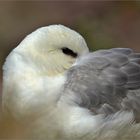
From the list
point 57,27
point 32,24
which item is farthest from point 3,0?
point 57,27

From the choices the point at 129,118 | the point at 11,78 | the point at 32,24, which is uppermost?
the point at 11,78

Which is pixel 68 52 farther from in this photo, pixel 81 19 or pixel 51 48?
pixel 81 19

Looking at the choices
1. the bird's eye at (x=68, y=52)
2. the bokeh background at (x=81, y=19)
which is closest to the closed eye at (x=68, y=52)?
the bird's eye at (x=68, y=52)

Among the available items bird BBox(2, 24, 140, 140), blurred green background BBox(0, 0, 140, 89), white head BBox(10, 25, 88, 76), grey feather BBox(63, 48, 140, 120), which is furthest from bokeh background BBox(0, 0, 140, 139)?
white head BBox(10, 25, 88, 76)

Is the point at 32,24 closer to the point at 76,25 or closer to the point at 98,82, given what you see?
the point at 76,25

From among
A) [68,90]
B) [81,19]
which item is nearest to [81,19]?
[81,19]

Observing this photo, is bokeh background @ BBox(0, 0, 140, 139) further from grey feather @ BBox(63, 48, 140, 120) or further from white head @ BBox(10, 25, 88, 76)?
white head @ BBox(10, 25, 88, 76)
